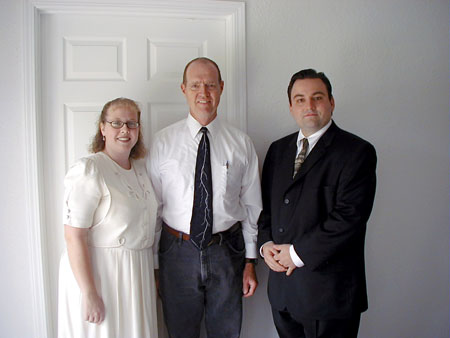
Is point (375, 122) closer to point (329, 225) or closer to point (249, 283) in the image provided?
point (329, 225)

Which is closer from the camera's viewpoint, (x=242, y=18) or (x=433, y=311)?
(x=242, y=18)

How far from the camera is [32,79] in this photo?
64.7 inches

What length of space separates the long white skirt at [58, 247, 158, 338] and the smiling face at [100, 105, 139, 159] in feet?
1.42

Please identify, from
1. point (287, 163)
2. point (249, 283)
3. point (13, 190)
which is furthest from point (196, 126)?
point (13, 190)

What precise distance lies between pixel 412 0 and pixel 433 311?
204 cm

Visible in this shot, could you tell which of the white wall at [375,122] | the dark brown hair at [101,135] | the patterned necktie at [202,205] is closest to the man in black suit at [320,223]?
the patterned necktie at [202,205]

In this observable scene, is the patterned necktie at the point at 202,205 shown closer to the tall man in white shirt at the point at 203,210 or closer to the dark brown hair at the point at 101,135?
the tall man in white shirt at the point at 203,210

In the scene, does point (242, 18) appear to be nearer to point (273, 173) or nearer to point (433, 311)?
point (273, 173)

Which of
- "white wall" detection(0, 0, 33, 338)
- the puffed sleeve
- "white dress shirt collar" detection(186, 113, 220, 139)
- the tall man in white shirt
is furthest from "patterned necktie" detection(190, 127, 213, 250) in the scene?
"white wall" detection(0, 0, 33, 338)

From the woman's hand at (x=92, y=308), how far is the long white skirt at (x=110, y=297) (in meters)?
0.03

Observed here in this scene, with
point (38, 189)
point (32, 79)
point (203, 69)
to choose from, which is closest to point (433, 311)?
point (203, 69)

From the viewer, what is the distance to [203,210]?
1450mm

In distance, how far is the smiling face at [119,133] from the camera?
133cm

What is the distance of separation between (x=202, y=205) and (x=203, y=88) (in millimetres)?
564
